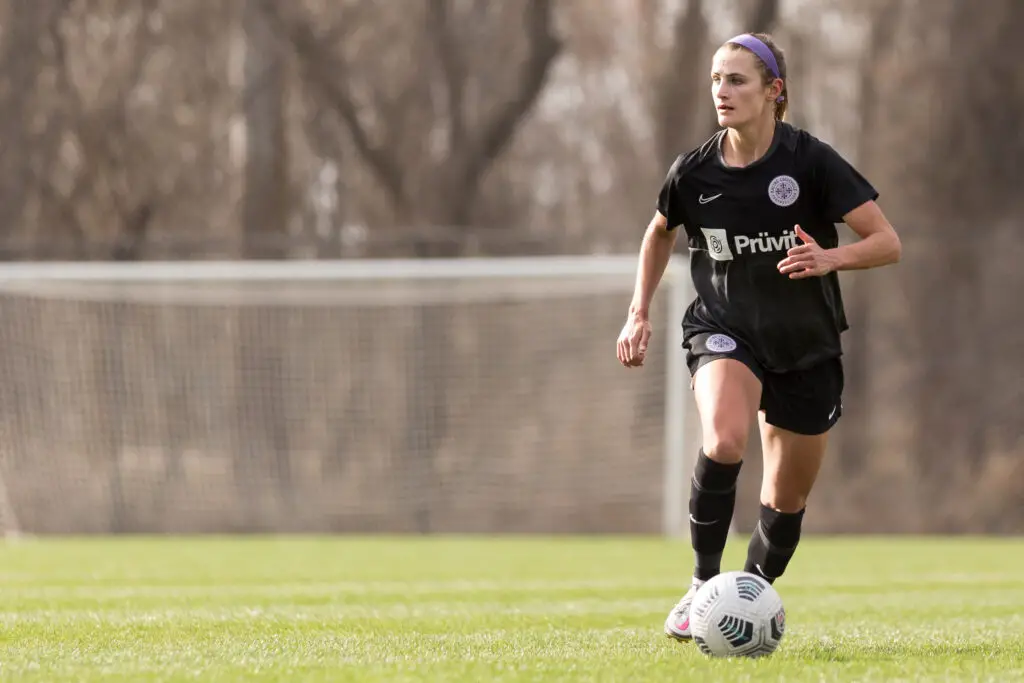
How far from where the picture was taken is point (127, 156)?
23031 millimetres

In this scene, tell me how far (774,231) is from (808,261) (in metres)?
0.33

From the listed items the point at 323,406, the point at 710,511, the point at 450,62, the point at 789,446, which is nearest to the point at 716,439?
the point at 710,511

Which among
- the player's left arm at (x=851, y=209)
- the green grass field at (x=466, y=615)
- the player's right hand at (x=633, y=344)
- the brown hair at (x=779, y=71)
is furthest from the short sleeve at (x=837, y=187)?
the green grass field at (x=466, y=615)

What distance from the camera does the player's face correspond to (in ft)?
16.9

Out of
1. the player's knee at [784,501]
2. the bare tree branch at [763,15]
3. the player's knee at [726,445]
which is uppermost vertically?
the bare tree branch at [763,15]

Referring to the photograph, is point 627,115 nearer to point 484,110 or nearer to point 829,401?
point 484,110

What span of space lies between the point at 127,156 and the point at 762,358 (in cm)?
1896

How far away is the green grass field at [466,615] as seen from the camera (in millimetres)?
4391

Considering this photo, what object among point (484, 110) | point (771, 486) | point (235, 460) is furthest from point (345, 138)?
point (771, 486)

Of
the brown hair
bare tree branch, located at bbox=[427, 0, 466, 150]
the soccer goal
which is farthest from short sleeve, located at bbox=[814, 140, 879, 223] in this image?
bare tree branch, located at bbox=[427, 0, 466, 150]

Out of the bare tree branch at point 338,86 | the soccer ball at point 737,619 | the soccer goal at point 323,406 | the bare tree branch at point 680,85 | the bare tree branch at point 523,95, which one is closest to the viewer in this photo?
the soccer ball at point 737,619

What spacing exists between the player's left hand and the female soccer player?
0.44 ft

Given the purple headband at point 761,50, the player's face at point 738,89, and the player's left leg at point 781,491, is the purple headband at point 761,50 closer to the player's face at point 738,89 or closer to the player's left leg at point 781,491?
the player's face at point 738,89

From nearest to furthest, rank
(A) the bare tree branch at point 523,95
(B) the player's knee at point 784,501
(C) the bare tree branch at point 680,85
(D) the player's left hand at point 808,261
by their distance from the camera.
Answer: (D) the player's left hand at point 808,261
(B) the player's knee at point 784,501
(A) the bare tree branch at point 523,95
(C) the bare tree branch at point 680,85
